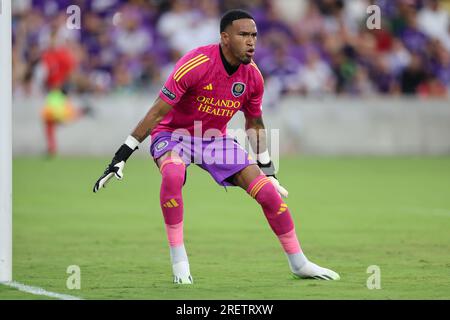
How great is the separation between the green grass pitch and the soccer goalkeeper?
420 mm

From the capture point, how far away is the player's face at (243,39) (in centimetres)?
867

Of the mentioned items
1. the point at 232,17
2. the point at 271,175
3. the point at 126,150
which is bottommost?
the point at 271,175

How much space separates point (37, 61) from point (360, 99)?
794cm

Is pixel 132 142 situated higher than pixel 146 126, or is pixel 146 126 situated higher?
pixel 146 126

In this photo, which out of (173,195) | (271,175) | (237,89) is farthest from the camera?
(271,175)

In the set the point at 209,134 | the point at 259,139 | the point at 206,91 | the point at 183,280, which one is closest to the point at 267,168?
the point at 259,139

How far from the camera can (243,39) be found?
870 centimetres

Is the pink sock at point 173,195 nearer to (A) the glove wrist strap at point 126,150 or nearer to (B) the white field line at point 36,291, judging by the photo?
(A) the glove wrist strap at point 126,150

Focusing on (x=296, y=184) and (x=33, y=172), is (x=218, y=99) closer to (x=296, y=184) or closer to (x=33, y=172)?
(x=296, y=184)

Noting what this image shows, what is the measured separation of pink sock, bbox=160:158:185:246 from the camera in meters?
8.67

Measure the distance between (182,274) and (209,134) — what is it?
1303 millimetres

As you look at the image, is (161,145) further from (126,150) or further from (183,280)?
(183,280)

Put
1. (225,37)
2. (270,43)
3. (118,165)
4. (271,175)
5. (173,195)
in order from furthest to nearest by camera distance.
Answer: (270,43) → (271,175) → (225,37) → (173,195) → (118,165)
